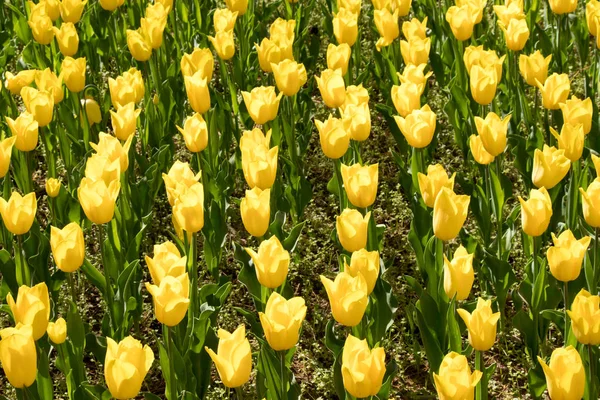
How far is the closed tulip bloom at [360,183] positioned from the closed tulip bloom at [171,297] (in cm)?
74

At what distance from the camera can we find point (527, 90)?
4891 mm

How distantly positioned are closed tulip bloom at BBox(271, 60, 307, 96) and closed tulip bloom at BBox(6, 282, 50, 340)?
5.22 feet

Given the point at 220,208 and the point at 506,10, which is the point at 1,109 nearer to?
the point at 220,208

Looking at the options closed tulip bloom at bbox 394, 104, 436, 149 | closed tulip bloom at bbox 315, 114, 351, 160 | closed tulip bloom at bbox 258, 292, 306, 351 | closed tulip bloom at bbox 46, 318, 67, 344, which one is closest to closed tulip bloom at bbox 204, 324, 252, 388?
closed tulip bloom at bbox 258, 292, 306, 351

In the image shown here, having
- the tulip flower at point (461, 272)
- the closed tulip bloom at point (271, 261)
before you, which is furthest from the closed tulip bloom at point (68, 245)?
the tulip flower at point (461, 272)

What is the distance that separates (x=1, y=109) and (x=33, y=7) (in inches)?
20.5

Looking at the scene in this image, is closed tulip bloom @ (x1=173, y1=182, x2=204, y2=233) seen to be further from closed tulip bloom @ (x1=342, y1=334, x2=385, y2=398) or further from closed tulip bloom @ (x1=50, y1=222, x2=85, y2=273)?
closed tulip bloom @ (x1=342, y1=334, x2=385, y2=398)

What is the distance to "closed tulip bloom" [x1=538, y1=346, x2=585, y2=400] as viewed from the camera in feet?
7.13

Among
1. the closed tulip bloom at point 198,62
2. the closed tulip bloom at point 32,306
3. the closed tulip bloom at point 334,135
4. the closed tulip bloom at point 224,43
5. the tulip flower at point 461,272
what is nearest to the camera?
the closed tulip bloom at point 32,306

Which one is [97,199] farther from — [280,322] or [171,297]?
[280,322]

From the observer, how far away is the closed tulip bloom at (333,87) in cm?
366

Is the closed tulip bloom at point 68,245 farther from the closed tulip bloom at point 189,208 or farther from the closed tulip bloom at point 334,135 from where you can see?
A: the closed tulip bloom at point 334,135

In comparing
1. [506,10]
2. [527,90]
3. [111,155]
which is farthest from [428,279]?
[527,90]

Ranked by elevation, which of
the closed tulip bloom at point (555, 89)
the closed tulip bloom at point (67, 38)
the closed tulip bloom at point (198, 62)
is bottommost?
the closed tulip bloom at point (555, 89)
